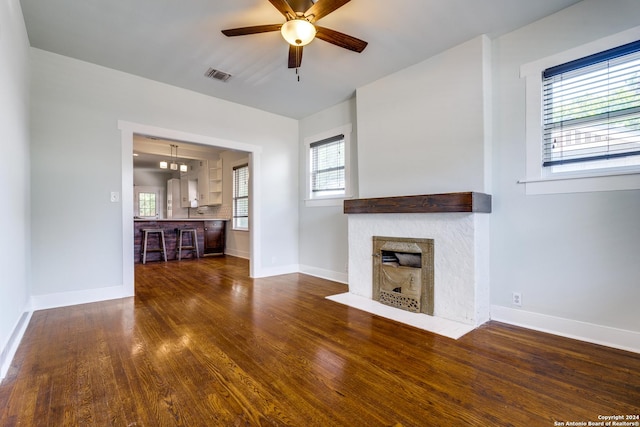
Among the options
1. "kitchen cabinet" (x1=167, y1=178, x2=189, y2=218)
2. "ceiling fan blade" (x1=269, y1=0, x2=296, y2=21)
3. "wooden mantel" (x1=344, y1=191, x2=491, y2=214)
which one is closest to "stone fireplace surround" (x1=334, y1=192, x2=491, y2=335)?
"wooden mantel" (x1=344, y1=191, x2=491, y2=214)

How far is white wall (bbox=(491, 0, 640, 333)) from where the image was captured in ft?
7.33

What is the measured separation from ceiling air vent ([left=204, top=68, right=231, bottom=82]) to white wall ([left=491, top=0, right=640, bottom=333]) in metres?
3.05

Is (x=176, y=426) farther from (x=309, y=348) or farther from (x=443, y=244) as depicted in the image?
(x=443, y=244)

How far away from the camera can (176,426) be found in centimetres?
139

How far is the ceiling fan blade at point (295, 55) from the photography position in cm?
269

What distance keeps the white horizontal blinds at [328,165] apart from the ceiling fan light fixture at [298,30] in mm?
2252

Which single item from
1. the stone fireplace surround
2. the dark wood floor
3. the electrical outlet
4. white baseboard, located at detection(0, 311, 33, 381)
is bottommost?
the dark wood floor

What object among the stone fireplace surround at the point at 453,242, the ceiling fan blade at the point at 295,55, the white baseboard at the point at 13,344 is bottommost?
the white baseboard at the point at 13,344

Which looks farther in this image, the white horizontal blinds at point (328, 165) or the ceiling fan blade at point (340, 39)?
the white horizontal blinds at point (328, 165)

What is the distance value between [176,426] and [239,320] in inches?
56.5

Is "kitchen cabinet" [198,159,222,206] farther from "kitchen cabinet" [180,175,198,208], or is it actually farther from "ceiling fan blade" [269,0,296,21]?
"ceiling fan blade" [269,0,296,21]

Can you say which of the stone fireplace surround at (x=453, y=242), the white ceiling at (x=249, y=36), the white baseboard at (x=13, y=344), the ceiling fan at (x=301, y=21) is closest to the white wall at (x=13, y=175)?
the white baseboard at (x=13, y=344)

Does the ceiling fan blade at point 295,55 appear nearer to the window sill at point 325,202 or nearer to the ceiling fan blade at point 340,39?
the ceiling fan blade at point 340,39

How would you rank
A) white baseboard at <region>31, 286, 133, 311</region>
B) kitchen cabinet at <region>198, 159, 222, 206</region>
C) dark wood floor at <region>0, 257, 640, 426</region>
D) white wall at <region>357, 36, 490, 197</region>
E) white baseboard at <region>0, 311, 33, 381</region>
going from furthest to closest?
kitchen cabinet at <region>198, 159, 222, 206</region>
white baseboard at <region>31, 286, 133, 311</region>
white wall at <region>357, 36, 490, 197</region>
white baseboard at <region>0, 311, 33, 381</region>
dark wood floor at <region>0, 257, 640, 426</region>
